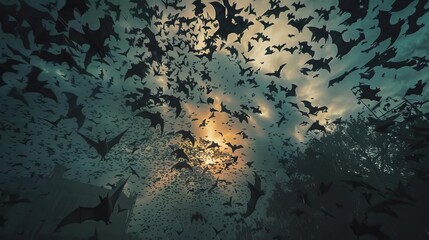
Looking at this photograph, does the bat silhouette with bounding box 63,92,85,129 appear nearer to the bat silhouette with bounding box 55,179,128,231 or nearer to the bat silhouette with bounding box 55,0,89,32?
the bat silhouette with bounding box 55,0,89,32

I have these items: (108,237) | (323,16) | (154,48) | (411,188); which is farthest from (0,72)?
(108,237)

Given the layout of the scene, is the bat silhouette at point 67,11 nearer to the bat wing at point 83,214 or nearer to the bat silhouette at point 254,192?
the bat wing at point 83,214

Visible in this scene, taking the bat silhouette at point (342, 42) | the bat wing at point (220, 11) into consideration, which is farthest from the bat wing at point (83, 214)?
the bat silhouette at point (342, 42)

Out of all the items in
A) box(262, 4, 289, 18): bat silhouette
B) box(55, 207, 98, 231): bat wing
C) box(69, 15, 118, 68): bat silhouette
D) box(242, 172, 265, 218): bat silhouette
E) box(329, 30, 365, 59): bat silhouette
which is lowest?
box(55, 207, 98, 231): bat wing

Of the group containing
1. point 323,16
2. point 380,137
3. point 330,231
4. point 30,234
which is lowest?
point 330,231

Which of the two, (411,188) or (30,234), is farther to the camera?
(30,234)

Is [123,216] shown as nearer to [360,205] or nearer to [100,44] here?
[360,205]

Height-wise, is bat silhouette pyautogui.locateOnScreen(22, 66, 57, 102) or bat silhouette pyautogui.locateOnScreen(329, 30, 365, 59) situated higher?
bat silhouette pyautogui.locateOnScreen(329, 30, 365, 59)

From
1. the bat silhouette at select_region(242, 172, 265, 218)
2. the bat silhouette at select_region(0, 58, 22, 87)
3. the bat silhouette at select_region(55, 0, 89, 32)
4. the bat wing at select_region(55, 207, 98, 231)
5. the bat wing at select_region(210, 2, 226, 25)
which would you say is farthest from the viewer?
the bat wing at select_region(210, 2, 226, 25)

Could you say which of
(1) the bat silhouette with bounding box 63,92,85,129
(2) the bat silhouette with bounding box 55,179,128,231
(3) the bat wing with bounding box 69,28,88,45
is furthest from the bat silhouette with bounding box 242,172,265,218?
(1) the bat silhouette with bounding box 63,92,85,129
